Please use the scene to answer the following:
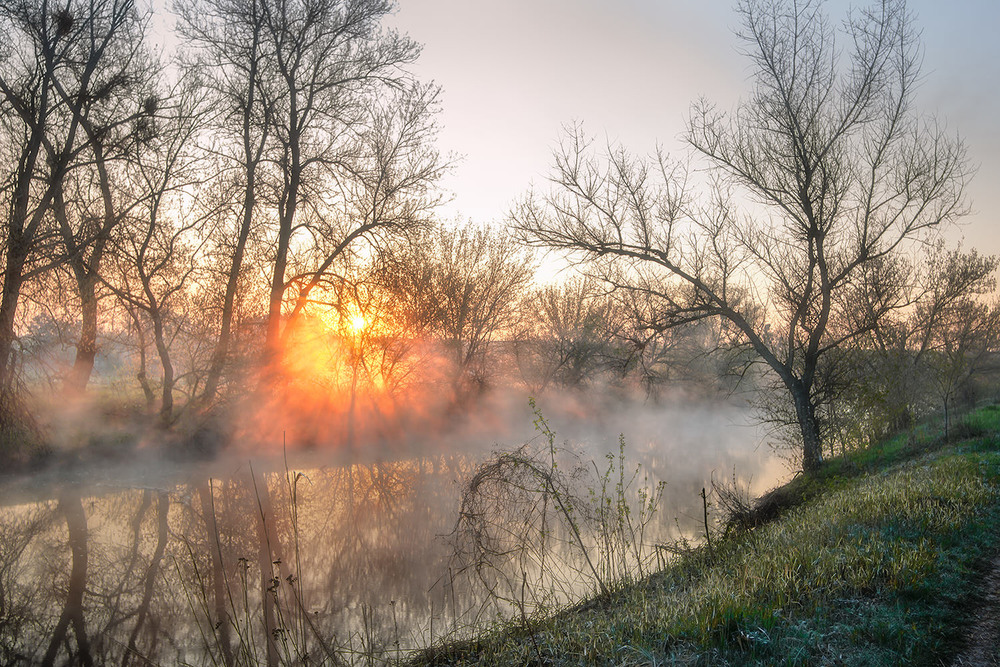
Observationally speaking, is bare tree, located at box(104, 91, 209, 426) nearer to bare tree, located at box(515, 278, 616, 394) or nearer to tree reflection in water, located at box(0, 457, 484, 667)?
tree reflection in water, located at box(0, 457, 484, 667)

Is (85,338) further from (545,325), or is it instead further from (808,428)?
(545,325)

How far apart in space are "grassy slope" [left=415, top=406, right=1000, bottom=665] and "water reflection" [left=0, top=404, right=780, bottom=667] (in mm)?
702

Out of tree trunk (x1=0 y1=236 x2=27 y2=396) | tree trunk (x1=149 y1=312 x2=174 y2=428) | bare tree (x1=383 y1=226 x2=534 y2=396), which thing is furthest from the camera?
bare tree (x1=383 y1=226 x2=534 y2=396)

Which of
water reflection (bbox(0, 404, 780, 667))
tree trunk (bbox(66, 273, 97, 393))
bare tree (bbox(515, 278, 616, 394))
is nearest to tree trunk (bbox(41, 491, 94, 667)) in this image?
water reflection (bbox(0, 404, 780, 667))

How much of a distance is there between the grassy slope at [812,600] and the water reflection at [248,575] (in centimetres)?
70

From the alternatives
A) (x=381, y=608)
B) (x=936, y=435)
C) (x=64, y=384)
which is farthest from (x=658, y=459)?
(x=64, y=384)

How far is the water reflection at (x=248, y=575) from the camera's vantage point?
576 cm

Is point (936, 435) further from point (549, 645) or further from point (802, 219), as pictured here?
point (549, 645)

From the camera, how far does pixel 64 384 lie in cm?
1447

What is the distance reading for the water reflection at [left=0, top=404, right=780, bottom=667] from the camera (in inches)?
227

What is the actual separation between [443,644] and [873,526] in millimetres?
4801

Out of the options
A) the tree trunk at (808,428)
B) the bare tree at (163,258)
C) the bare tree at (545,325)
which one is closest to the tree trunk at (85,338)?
the bare tree at (163,258)

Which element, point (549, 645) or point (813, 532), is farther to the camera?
point (813, 532)

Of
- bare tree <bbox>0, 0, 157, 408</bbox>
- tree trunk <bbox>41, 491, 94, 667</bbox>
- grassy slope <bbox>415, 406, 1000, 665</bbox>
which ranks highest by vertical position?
bare tree <bbox>0, 0, 157, 408</bbox>
